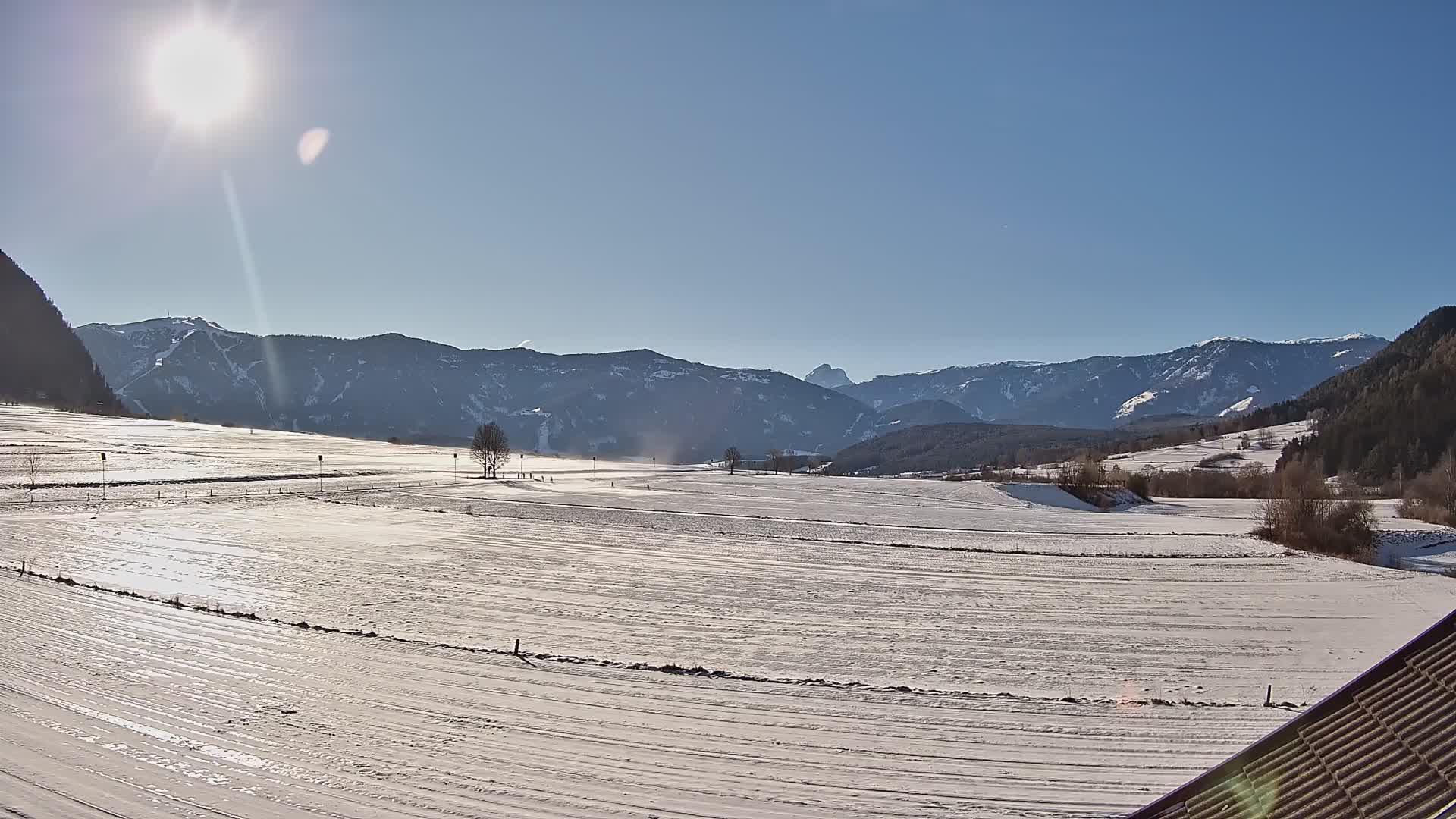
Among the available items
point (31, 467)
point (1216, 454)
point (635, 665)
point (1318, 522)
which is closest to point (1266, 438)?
point (1216, 454)

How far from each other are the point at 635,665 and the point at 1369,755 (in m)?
15.1

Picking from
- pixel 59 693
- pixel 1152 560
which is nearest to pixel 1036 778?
pixel 59 693

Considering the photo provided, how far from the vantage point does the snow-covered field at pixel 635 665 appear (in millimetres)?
11719

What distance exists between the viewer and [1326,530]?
47281 millimetres

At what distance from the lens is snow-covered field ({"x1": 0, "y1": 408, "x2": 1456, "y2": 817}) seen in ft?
38.4

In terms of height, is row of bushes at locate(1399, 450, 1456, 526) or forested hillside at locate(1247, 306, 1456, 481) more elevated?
forested hillside at locate(1247, 306, 1456, 481)

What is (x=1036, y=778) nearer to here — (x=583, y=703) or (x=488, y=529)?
(x=583, y=703)

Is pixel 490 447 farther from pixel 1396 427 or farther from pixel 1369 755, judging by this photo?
pixel 1396 427

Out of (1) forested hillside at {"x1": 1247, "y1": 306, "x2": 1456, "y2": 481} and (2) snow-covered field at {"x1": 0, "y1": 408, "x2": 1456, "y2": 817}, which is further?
(1) forested hillside at {"x1": 1247, "y1": 306, "x2": 1456, "y2": 481}

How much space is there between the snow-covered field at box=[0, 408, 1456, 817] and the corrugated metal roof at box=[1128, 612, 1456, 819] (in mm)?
6701

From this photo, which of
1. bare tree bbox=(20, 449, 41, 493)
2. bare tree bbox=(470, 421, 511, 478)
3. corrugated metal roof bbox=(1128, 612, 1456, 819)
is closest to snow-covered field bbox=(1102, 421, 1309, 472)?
A: bare tree bbox=(470, 421, 511, 478)

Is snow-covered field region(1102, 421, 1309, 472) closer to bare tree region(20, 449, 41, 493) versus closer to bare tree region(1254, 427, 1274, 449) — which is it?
bare tree region(1254, 427, 1274, 449)

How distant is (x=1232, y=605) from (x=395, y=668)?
92.6 ft

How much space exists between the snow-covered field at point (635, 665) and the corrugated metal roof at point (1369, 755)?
6701 millimetres
